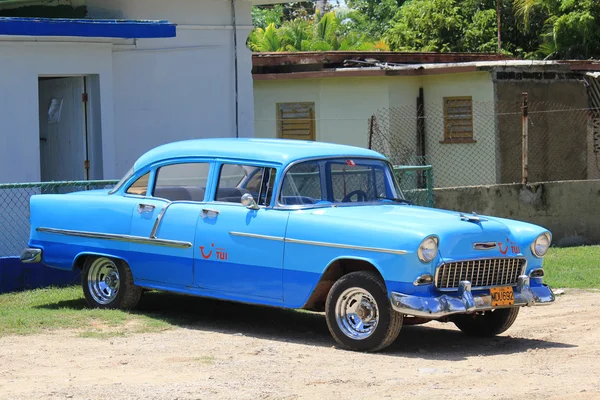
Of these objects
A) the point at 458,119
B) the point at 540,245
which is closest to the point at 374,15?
the point at 458,119

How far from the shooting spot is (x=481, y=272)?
27.1 ft

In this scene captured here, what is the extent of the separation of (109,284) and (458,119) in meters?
12.3

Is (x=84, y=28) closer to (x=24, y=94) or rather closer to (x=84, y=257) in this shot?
(x=24, y=94)

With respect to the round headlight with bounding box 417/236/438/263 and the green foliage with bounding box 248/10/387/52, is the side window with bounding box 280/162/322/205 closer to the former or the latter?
the round headlight with bounding box 417/236/438/263

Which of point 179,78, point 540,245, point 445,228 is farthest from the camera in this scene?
point 179,78

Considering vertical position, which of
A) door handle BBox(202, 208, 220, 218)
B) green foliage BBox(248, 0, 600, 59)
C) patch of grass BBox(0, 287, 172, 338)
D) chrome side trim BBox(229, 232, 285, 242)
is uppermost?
green foliage BBox(248, 0, 600, 59)

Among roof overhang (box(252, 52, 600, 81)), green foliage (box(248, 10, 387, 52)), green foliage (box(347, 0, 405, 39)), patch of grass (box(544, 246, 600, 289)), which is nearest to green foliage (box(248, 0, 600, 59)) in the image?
green foliage (box(248, 10, 387, 52))

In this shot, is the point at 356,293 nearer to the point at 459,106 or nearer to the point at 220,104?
the point at 220,104

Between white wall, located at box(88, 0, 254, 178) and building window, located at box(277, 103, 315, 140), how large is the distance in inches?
253

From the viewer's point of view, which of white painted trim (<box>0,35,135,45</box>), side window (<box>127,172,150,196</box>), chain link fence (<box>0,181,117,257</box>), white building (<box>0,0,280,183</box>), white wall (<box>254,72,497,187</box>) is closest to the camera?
side window (<box>127,172,150,196</box>)

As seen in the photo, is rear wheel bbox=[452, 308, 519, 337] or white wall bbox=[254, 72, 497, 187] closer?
rear wheel bbox=[452, 308, 519, 337]

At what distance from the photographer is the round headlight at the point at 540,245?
28.5 ft

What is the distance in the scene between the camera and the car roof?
29.2 feet

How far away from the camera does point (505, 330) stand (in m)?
8.91
